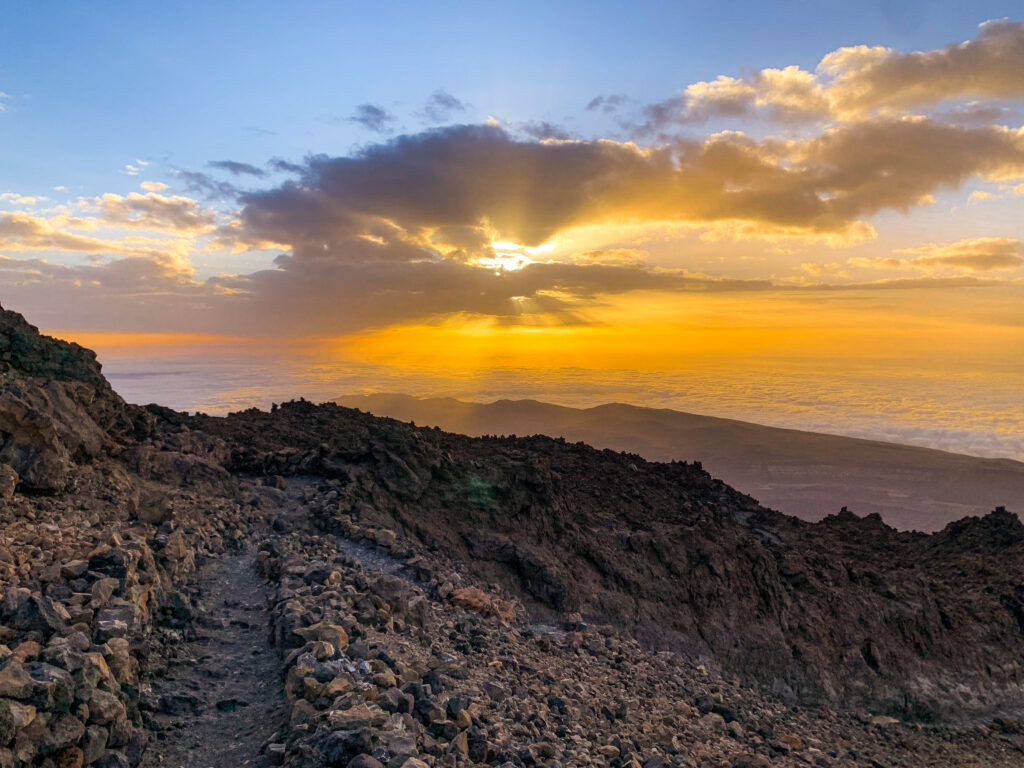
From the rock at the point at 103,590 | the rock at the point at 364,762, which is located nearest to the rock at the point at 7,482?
the rock at the point at 103,590

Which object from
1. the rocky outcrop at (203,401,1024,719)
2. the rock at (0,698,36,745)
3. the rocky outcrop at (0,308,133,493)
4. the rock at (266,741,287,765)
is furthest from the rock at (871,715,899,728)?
the rocky outcrop at (0,308,133,493)

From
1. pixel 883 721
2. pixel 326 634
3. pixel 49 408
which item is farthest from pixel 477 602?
pixel 883 721

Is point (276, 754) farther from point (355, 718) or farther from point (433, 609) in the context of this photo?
point (433, 609)

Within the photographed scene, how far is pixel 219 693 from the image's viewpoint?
9391 millimetres

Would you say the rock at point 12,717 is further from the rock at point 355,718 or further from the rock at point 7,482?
the rock at point 7,482

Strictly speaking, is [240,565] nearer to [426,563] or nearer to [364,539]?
[364,539]

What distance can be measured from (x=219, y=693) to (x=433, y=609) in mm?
5202

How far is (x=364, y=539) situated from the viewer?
17281 mm

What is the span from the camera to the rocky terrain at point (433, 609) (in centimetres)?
809

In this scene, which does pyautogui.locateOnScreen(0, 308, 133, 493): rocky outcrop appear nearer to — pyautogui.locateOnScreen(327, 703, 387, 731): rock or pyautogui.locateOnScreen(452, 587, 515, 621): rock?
pyautogui.locateOnScreen(452, 587, 515, 621): rock

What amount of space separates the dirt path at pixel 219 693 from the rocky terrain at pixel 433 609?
0.05 meters

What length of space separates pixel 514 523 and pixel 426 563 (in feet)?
13.7

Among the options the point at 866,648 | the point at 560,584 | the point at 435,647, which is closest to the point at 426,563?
the point at 560,584

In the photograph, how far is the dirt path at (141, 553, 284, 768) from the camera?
26.1ft
